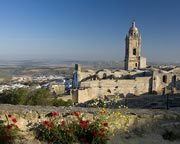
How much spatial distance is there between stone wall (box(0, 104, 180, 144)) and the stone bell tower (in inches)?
1161

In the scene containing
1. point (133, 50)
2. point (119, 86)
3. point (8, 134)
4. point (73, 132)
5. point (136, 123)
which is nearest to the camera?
point (8, 134)

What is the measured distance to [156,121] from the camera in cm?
386

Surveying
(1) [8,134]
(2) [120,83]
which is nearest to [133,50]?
(2) [120,83]

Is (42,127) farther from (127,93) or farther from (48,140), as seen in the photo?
(127,93)

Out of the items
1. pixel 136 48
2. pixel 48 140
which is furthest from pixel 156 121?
pixel 136 48

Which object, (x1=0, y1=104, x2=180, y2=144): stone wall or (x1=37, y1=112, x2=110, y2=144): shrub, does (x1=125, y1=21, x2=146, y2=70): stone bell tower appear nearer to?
(x1=0, y1=104, x2=180, y2=144): stone wall

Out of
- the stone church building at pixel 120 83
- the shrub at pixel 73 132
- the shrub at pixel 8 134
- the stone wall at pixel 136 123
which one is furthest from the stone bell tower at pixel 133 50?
the shrub at pixel 8 134

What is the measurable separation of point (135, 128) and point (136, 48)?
31222 millimetres

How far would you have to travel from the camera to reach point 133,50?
3322 cm

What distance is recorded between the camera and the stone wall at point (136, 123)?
3.40 metres

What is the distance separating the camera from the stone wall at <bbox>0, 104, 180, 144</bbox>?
11.1 ft

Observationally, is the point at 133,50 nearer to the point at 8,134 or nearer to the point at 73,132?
the point at 73,132

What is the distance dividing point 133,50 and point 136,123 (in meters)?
31.2

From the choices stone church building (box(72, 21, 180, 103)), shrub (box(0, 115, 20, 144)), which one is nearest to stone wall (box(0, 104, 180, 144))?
shrub (box(0, 115, 20, 144))
